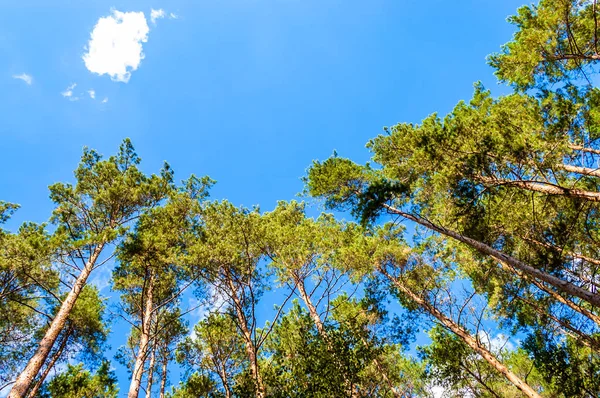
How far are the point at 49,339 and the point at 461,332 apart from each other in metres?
13.4

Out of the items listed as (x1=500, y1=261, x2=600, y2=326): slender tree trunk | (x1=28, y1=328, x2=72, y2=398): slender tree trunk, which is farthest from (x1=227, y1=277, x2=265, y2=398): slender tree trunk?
(x1=500, y1=261, x2=600, y2=326): slender tree trunk

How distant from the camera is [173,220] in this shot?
464 inches

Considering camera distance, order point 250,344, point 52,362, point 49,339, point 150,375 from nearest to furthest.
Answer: point 250,344, point 49,339, point 52,362, point 150,375

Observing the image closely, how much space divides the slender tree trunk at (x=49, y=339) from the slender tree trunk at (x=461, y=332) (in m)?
11.4

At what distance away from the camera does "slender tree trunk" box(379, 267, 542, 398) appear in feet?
32.0

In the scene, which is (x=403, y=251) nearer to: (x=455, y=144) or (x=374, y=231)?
(x=374, y=231)

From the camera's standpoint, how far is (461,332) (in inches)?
455

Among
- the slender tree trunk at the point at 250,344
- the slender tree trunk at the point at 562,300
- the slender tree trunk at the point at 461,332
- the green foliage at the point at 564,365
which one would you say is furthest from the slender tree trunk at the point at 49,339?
the green foliage at the point at 564,365

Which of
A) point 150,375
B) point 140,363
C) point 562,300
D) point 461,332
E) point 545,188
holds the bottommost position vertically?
point 140,363

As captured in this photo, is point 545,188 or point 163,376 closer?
point 545,188

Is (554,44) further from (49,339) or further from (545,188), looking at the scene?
(49,339)

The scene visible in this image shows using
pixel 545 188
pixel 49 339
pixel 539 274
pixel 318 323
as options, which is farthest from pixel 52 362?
pixel 545 188

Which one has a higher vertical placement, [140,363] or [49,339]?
[49,339]

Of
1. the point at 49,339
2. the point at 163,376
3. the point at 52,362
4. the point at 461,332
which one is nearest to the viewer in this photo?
the point at 49,339
